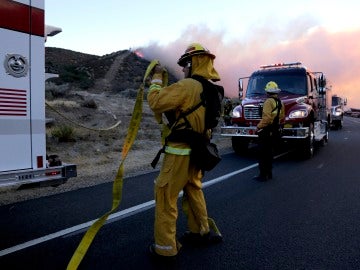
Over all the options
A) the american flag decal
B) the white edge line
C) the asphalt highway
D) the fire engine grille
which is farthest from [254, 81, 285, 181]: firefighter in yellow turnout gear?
the american flag decal

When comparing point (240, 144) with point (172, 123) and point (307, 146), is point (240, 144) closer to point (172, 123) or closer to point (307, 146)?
point (307, 146)

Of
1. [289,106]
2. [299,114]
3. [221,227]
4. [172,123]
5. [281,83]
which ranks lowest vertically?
[221,227]

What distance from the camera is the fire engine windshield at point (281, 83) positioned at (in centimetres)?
1334

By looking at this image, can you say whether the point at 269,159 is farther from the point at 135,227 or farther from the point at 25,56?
the point at 25,56

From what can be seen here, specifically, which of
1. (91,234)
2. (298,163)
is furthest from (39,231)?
(298,163)

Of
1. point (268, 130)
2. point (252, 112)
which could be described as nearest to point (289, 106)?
point (252, 112)

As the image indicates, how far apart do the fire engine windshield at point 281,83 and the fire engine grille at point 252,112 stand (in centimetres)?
120

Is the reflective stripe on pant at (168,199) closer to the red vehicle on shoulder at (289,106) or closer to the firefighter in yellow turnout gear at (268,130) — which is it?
the firefighter in yellow turnout gear at (268,130)

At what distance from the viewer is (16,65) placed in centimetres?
436

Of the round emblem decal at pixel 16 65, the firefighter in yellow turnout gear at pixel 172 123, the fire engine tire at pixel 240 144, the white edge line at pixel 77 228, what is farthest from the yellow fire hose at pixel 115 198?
the fire engine tire at pixel 240 144

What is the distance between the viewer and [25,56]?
14.6 ft

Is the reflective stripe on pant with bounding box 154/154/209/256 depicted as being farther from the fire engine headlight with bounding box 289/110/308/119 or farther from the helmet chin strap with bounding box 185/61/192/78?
the fire engine headlight with bounding box 289/110/308/119

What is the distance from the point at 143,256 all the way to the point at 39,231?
61.3 inches

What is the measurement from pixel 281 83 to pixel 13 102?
10515 mm
